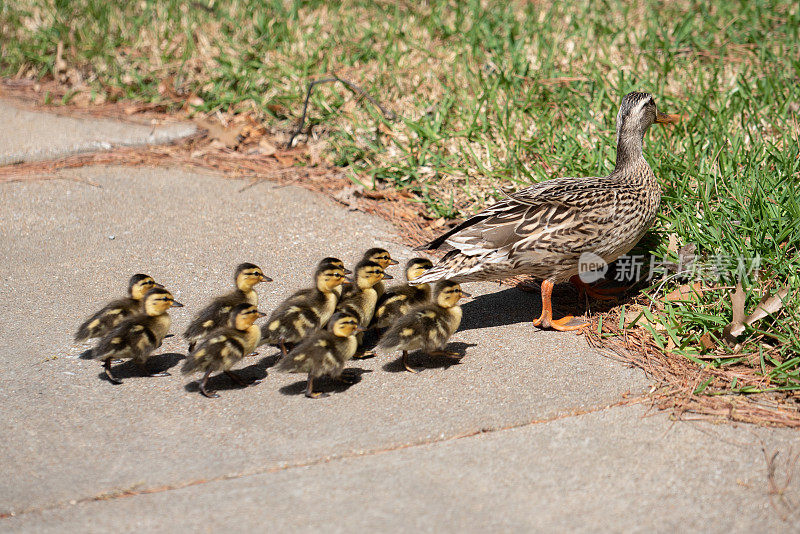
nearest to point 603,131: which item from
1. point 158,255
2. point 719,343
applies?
point 719,343

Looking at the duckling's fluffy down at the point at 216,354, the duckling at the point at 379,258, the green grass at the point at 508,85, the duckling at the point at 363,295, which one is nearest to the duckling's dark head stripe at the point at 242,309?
the duckling's fluffy down at the point at 216,354

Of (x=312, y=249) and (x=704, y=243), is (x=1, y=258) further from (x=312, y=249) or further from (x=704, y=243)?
(x=704, y=243)

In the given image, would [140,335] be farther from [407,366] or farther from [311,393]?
[407,366]

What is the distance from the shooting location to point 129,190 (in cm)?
664

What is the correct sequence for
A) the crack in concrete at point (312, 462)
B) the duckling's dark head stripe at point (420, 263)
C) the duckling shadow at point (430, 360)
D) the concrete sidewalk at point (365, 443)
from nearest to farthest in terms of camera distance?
1. the concrete sidewalk at point (365, 443)
2. the crack in concrete at point (312, 462)
3. the duckling shadow at point (430, 360)
4. the duckling's dark head stripe at point (420, 263)

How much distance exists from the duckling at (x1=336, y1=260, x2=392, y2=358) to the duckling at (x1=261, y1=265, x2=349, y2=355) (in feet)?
0.25

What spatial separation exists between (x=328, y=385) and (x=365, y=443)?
679mm

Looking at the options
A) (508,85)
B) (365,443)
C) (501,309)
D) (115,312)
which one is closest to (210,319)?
(115,312)

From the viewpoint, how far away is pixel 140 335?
4.30 meters

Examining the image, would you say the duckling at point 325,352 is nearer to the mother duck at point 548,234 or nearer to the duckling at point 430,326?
the duckling at point 430,326

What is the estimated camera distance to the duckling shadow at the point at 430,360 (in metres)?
4.57

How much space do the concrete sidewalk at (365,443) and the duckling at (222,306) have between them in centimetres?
25

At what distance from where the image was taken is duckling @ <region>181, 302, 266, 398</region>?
162 inches

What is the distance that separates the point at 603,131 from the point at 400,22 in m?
2.85
